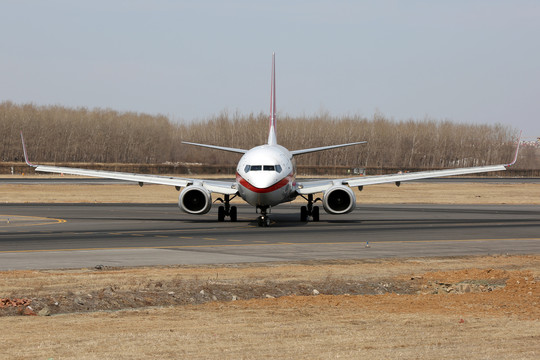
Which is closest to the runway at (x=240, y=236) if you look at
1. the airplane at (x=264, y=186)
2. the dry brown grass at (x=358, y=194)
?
the airplane at (x=264, y=186)

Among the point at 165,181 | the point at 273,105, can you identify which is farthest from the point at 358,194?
the point at 165,181

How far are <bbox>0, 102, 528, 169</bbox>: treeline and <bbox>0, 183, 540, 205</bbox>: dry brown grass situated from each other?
8388cm

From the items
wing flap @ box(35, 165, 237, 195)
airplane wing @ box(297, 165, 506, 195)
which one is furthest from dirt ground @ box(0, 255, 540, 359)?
airplane wing @ box(297, 165, 506, 195)

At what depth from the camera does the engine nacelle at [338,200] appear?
41.7 m

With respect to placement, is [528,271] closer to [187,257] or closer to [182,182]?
[187,257]

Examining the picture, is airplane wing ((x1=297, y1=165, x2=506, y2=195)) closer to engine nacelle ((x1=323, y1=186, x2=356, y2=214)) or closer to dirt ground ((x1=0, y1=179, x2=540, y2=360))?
engine nacelle ((x1=323, y1=186, x2=356, y2=214))

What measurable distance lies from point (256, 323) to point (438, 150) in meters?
181

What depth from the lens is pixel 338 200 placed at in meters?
42.1

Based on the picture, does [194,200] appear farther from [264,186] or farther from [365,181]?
[365,181]

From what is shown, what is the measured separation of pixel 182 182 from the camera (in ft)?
144

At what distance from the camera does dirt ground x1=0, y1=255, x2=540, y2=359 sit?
1234cm

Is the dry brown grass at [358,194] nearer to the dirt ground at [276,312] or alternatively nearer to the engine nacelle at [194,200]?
the engine nacelle at [194,200]

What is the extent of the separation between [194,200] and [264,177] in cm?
511

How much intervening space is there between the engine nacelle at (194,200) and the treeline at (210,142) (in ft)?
413
